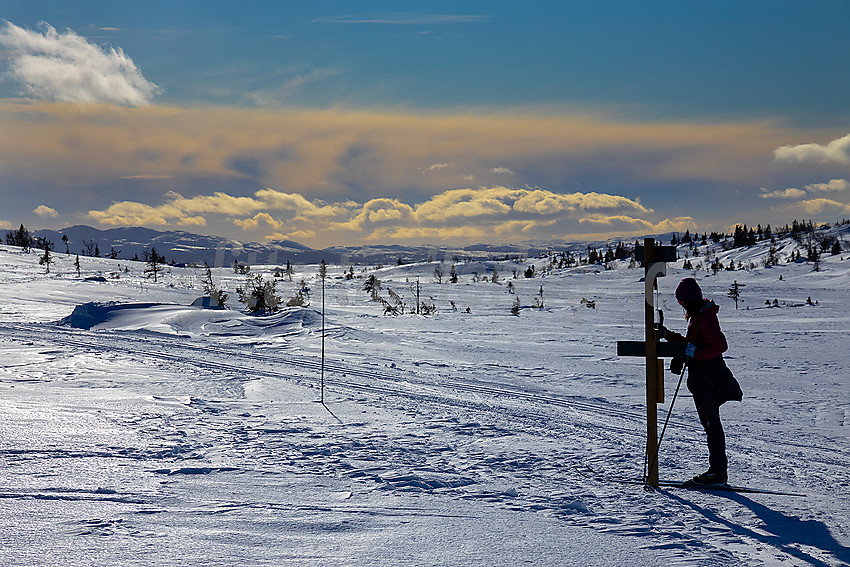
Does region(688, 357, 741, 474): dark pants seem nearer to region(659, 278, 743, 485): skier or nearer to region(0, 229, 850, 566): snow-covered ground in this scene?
region(659, 278, 743, 485): skier

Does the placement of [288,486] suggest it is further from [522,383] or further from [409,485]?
[522,383]

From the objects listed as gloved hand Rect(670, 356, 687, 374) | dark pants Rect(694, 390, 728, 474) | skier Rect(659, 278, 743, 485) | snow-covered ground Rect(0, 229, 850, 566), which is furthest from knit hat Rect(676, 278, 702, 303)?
snow-covered ground Rect(0, 229, 850, 566)

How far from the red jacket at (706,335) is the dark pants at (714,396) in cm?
12

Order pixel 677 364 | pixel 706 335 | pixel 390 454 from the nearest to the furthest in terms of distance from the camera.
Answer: pixel 706 335 → pixel 677 364 → pixel 390 454

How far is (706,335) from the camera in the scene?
457 centimetres

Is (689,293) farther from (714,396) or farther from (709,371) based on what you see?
(714,396)

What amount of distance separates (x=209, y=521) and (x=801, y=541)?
382cm

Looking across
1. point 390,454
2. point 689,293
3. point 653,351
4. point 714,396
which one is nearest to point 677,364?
point 653,351

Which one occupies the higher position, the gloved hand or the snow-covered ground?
the gloved hand

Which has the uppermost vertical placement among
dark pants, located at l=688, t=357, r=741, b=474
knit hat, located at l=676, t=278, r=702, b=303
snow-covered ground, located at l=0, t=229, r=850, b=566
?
knit hat, located at l=676, t=278, r=702, b=303

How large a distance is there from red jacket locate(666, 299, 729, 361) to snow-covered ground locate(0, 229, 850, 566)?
1155 millimetres

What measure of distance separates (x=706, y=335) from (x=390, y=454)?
300 centimetres

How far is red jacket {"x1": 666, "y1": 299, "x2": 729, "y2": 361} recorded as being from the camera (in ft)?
14.9

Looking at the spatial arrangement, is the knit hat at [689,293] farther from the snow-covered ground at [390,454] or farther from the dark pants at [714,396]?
the snow-covered ground at [390,454]
